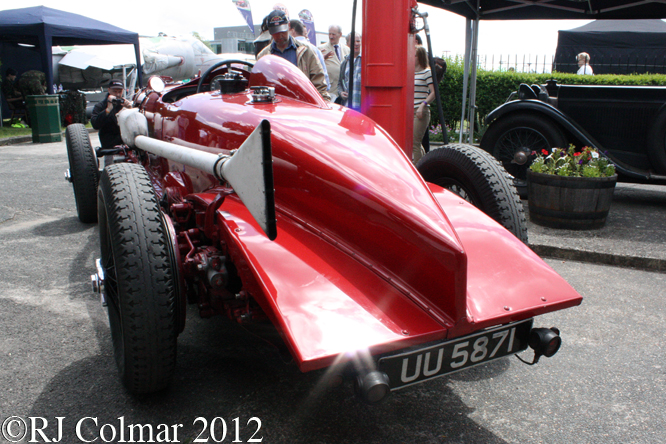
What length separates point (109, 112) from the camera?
18.4ft

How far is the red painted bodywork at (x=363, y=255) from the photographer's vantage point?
5.59 ft

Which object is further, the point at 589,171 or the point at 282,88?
the point at 589,171

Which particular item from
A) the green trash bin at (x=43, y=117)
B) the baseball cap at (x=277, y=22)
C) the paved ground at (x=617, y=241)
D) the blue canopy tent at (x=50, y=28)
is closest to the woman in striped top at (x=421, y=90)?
the paved ground at (x=617, y=241)

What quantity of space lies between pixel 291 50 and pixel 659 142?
12.5 feet

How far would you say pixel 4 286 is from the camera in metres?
3.44

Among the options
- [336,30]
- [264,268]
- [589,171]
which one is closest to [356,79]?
[336,30]

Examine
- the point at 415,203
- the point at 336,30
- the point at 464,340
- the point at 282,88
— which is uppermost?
the point at 336,30

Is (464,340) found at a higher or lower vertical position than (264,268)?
lower

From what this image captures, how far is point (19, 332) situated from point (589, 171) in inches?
173

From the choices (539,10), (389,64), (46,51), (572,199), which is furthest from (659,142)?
(46,51)

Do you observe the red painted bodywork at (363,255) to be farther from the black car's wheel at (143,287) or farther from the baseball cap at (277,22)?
the baseball cap at (277,22)

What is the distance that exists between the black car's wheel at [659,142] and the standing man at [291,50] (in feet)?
11.0

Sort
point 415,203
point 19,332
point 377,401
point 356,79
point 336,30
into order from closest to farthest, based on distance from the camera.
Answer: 1. point 377,401
2. point 415,203
3. point 19,332
4. point 356,79
5. point 336,30

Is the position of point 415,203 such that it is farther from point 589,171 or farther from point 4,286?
point 589,171
